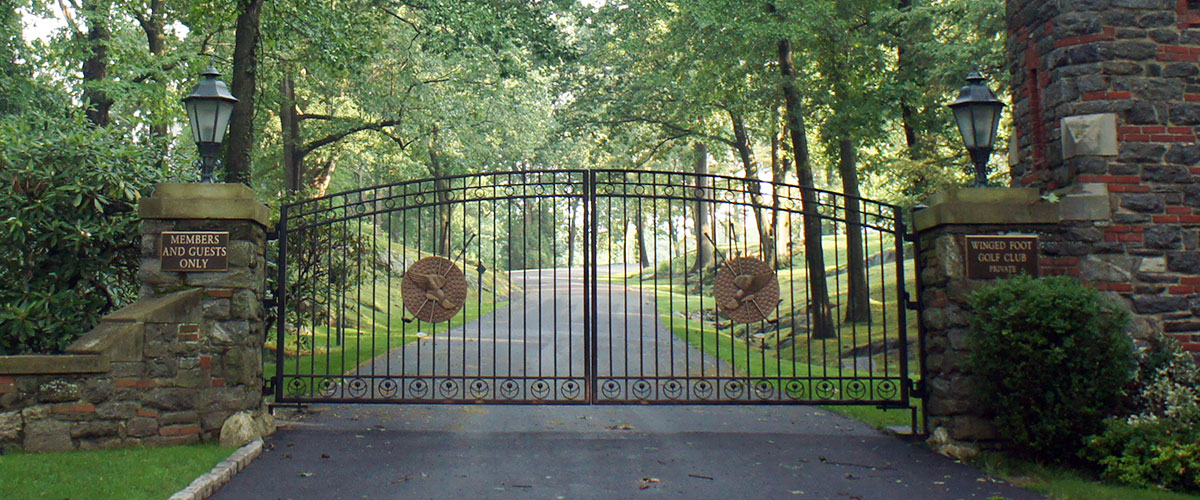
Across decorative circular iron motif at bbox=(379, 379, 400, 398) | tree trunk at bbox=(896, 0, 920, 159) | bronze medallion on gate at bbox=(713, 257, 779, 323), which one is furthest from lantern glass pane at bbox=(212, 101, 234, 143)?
tree trunk at bbox=(896, 0, 920, 159)

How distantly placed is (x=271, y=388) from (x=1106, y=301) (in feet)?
23.9

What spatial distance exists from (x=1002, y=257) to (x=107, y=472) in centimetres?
721

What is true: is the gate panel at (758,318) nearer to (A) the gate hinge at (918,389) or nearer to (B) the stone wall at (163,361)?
(A) the gate hinge at (918,389)

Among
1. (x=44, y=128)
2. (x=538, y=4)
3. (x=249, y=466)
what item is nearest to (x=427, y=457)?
(x=249, y=466)

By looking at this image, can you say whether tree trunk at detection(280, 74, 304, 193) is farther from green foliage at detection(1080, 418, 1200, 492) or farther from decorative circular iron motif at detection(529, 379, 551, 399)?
green foliage at detection(1080, 418, 1200, 492)

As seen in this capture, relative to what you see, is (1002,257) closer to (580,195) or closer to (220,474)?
(580,195)

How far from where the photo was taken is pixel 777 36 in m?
14.8

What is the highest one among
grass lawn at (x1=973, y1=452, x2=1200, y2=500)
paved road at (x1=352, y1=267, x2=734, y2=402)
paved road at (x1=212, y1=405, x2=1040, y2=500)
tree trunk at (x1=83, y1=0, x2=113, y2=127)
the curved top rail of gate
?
tree trunk at (x1=83, y1=0, x2=113, y2=127)

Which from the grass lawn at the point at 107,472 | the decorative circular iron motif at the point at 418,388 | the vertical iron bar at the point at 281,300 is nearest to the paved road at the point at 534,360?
the decorative circular iron motif at the point at 418,388

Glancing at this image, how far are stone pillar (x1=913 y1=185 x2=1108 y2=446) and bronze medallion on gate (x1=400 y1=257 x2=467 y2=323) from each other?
442cm

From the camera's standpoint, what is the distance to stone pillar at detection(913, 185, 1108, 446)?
740cm

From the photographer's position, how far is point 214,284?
24.2ft

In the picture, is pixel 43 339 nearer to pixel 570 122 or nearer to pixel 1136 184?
pixel 1136 184

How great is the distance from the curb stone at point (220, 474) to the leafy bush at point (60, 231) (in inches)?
98.5
